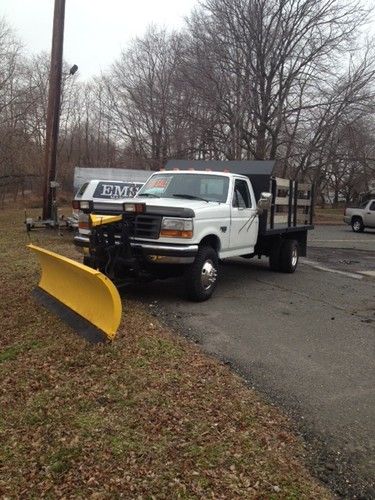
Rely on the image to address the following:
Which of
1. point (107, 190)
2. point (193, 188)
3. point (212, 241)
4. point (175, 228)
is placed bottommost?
point (212, 241)

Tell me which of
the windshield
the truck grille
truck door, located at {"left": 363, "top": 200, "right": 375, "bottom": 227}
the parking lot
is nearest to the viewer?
the parking lot

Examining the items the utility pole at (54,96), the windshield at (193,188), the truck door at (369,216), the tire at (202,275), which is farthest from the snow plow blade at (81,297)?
the truck door at (369,216)

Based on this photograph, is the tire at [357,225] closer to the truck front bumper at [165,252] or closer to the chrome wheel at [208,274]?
the chrome wheel at [208,274]

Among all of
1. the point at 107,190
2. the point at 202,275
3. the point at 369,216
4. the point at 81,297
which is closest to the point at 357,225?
the point at 369,216

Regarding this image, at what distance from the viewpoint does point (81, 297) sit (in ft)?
19.7

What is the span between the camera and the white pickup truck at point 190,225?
691 centimetres

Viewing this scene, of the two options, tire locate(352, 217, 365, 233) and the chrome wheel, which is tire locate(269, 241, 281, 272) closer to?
the chrome wheel

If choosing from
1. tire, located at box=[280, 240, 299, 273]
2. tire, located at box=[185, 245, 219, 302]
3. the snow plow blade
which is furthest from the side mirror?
the snow plow blade

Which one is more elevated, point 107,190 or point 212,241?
point 107,190

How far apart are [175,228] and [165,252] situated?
0.37 m

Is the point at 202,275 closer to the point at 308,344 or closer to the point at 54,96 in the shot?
the point at 308,344

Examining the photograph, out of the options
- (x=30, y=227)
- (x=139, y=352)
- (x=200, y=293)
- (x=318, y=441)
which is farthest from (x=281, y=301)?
(x=30, y=227)

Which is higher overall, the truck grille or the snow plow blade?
the truck grille

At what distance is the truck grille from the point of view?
6.99 meters
